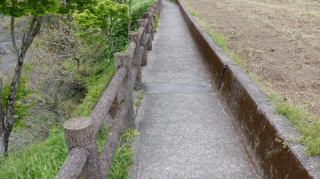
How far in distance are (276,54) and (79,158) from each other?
661 centimetres

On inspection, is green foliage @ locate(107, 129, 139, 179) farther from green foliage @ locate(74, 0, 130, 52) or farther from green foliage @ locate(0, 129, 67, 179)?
green foliage @ locate(74, 0, 130, 52)

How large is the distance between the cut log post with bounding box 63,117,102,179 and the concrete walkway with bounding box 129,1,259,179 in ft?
3.62

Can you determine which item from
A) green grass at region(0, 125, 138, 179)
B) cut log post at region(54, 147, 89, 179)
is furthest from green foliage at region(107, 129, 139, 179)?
cut log post at region(54, 147, 89, 179)

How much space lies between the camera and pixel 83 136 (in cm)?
212

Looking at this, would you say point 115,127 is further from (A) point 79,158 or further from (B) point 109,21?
(B) point 109,21

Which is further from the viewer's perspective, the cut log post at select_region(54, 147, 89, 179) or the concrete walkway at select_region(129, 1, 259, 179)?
the concrete walkway at select_region(129, 1, 259, 179)

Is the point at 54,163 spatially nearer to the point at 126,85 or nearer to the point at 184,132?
the point at 126,85

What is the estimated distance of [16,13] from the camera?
7035 millimetres

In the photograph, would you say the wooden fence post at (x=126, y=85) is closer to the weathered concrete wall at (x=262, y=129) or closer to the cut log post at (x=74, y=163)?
the weathered concrete wall at (x=262, y=129)

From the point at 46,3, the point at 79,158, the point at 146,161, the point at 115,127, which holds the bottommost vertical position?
the point at 146,161

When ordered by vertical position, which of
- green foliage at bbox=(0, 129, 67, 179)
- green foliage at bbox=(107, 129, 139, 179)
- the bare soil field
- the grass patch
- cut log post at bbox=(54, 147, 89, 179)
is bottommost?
green foliage at bbox=(0, 129, 67, 179)

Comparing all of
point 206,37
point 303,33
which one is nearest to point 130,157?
point 206,37

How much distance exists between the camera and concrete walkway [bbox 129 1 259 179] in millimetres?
3479

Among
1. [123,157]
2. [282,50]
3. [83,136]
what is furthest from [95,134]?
[282,50]
